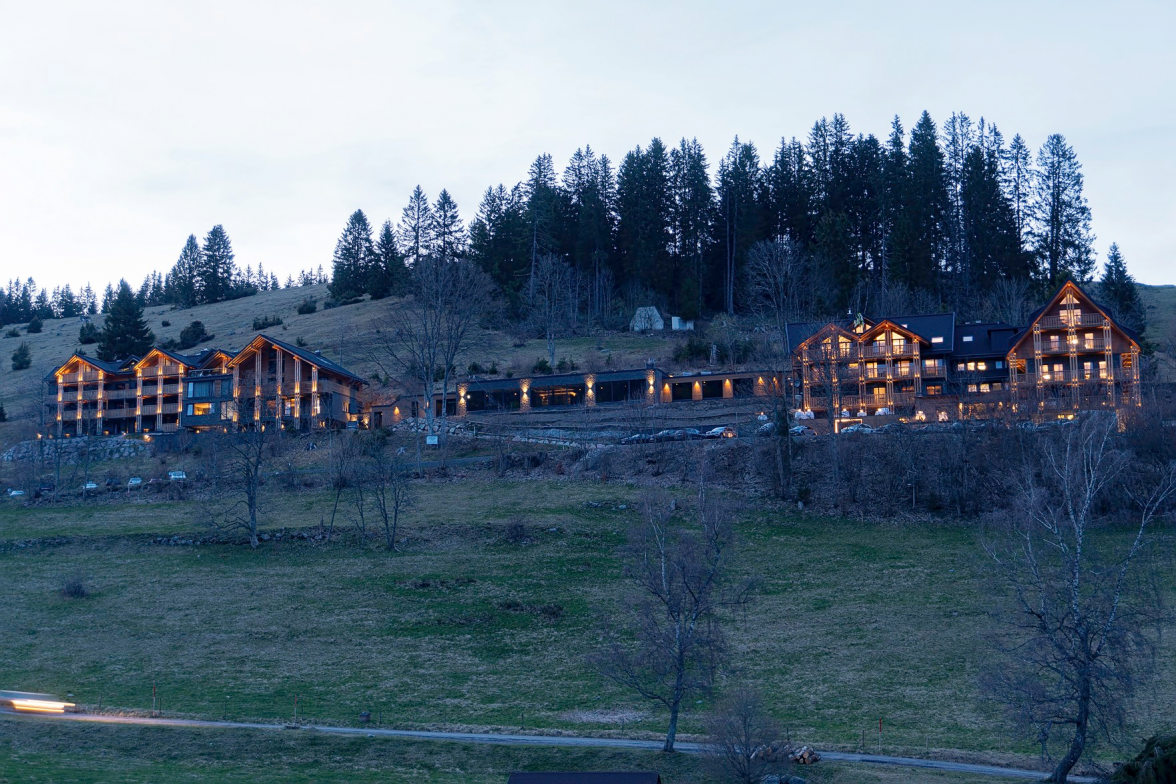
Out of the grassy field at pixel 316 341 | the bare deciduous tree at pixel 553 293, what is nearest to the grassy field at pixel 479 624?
the grassy field at pixel 316 341

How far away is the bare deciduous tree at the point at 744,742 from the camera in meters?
24.0

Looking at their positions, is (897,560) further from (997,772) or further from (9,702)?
(9,702)

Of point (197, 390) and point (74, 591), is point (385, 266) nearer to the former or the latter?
point (197, 390)

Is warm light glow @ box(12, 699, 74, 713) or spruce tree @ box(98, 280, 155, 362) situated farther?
spruce tree @ box(98, 280, 155, 362)

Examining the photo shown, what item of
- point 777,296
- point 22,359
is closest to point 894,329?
point 777,296

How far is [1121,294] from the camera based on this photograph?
332ft

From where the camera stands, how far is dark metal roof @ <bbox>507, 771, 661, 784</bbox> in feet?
73.9

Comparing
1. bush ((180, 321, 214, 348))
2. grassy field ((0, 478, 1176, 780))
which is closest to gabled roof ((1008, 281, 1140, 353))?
grassy field ((0, 478, 1176, 780))

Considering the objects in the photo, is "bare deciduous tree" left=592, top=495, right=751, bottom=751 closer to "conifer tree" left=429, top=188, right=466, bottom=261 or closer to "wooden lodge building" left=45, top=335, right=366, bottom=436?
"wooden lodge building" left=45, top=335, right=366, bottom=436

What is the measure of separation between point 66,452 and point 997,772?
7781 cm

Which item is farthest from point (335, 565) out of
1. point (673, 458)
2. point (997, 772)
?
point (997, 772)

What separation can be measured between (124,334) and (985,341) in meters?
92.0

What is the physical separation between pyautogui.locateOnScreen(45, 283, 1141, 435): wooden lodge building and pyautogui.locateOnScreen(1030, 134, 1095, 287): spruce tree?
29460 mm

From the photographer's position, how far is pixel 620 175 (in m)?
131
